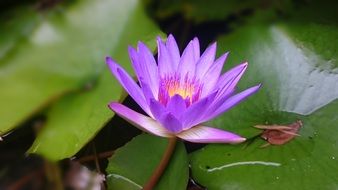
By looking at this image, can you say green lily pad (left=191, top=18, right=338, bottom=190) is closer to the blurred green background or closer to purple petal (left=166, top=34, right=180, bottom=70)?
the blurred green background

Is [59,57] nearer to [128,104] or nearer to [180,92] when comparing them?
[128,104]

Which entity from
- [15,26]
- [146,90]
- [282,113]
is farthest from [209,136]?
[15,26]

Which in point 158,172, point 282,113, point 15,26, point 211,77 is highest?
point 15,26

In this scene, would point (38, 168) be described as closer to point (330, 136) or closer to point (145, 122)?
point (145, 122)

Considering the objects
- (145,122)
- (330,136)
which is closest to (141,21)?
(145,122)

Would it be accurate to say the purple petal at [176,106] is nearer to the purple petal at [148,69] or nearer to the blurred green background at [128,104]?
the purple petal at [148,69]

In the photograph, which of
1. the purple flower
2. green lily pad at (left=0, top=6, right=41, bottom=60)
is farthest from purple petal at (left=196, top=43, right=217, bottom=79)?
green lily pad at (left=0, top=6, right=41, bottom=60)

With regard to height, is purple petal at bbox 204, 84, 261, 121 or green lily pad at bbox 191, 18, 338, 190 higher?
purple petal at bbox 204, 84, 261, 121
